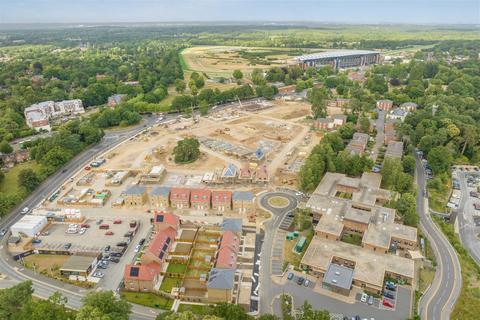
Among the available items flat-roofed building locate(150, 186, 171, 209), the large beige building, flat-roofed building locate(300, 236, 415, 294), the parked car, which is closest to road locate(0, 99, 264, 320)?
flat-roofed building locate(150, 186, 171, 209)

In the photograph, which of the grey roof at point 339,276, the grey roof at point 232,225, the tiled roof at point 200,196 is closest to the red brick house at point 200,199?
the tiled roof at point 200,196

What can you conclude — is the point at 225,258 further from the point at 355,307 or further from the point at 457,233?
the point at 457,233

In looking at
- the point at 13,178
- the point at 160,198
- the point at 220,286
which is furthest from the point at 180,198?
the point at 13,178

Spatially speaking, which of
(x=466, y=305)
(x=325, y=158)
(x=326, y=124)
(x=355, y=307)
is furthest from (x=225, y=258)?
(x=326, y=124)

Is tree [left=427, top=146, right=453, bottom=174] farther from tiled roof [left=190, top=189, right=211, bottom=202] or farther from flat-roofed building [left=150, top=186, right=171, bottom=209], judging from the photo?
flat-roofed building [left=150, top=186, right=171, bottom=209]

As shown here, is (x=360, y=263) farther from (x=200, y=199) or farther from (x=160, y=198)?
(x=160, y=198)

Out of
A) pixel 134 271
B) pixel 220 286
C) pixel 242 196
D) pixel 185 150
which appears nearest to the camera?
pixel 220 286

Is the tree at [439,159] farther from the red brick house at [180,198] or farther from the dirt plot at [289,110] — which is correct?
the red brick house at [180,198]
